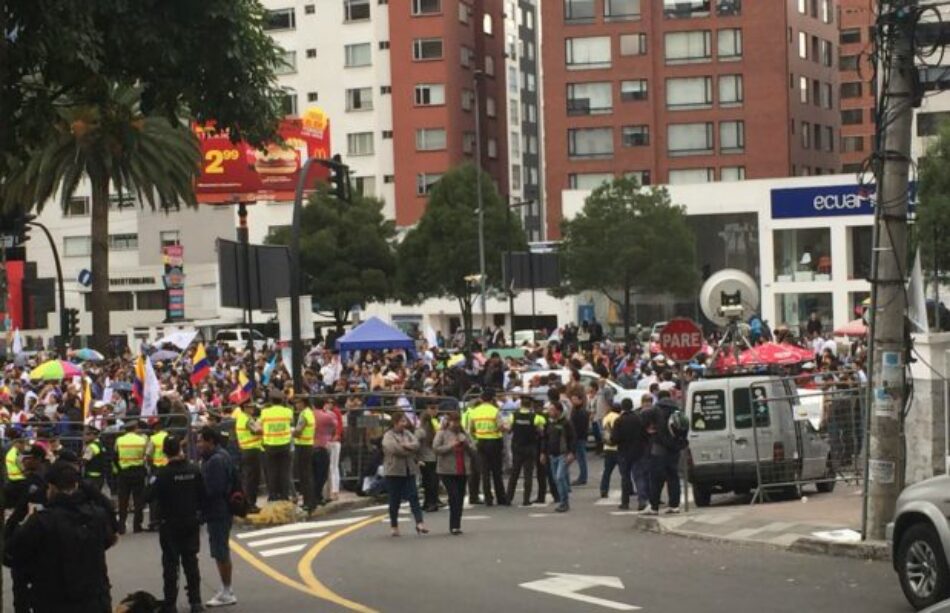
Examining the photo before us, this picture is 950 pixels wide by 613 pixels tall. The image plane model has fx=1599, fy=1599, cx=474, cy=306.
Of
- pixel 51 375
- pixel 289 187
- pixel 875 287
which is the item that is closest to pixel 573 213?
pixel 289 187

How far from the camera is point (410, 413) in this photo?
28000 millimetres

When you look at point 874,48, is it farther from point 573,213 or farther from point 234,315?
point 234,315

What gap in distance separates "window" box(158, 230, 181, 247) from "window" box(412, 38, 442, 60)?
19.1 meters

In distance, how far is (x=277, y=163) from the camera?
67.9 meters

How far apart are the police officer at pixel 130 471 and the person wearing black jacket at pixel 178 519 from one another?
27.5 feet

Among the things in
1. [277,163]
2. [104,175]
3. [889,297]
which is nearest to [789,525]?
[889,297]

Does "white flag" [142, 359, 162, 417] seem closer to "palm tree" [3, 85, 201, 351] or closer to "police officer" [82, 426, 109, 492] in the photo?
"police officer" [82, 426, 109, 492]

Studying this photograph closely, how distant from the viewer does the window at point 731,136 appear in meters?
81.9

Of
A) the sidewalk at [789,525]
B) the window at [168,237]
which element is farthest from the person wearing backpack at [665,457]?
the window at [168,237]

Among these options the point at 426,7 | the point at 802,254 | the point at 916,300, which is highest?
the point at 426,7

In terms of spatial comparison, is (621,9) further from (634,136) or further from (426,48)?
(426,48)

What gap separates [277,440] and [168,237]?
74.0m

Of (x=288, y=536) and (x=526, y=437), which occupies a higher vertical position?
(x=526, y=437)

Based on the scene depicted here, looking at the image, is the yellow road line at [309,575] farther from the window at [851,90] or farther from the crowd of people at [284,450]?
the window at [851,90]
